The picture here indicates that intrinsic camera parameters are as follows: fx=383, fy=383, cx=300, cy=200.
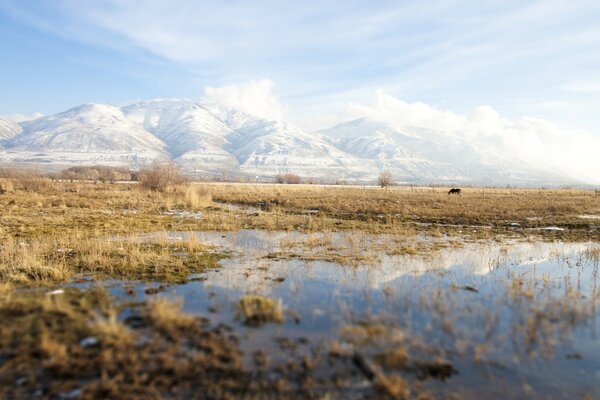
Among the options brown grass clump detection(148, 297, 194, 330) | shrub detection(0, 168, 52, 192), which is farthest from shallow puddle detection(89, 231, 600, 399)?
shrub detection(0, 168, 52, 192)

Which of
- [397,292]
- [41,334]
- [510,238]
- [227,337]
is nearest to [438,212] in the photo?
[510,238]

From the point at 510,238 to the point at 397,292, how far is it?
540 inches

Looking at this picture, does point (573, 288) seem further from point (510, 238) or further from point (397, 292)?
point (510, 238)

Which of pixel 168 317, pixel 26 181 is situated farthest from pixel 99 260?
pixel 26 181

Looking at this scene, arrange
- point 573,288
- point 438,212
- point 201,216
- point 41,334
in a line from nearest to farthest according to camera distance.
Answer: point 41,334 → point 573,288 → point 201,216 → point 438,212

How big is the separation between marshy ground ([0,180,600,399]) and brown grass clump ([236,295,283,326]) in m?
0.05

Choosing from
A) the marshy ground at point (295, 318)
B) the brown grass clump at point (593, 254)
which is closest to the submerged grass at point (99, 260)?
the marshy ground at point (295, 318)

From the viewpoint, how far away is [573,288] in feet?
40.7

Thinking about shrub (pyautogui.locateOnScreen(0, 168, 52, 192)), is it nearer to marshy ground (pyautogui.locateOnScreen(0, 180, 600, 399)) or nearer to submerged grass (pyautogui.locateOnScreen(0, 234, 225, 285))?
marshy ground (pyautogui.locateOnScreen(0, 180, 600, 399))

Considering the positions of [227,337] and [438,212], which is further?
[438,212]

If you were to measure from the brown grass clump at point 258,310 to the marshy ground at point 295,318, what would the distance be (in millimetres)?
47

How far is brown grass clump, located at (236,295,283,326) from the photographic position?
9.29 metres

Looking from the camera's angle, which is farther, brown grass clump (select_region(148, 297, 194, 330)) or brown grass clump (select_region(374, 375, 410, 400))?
brown grass clump (select_region(148, 297, 194, 330))

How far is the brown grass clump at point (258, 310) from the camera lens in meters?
9.29
